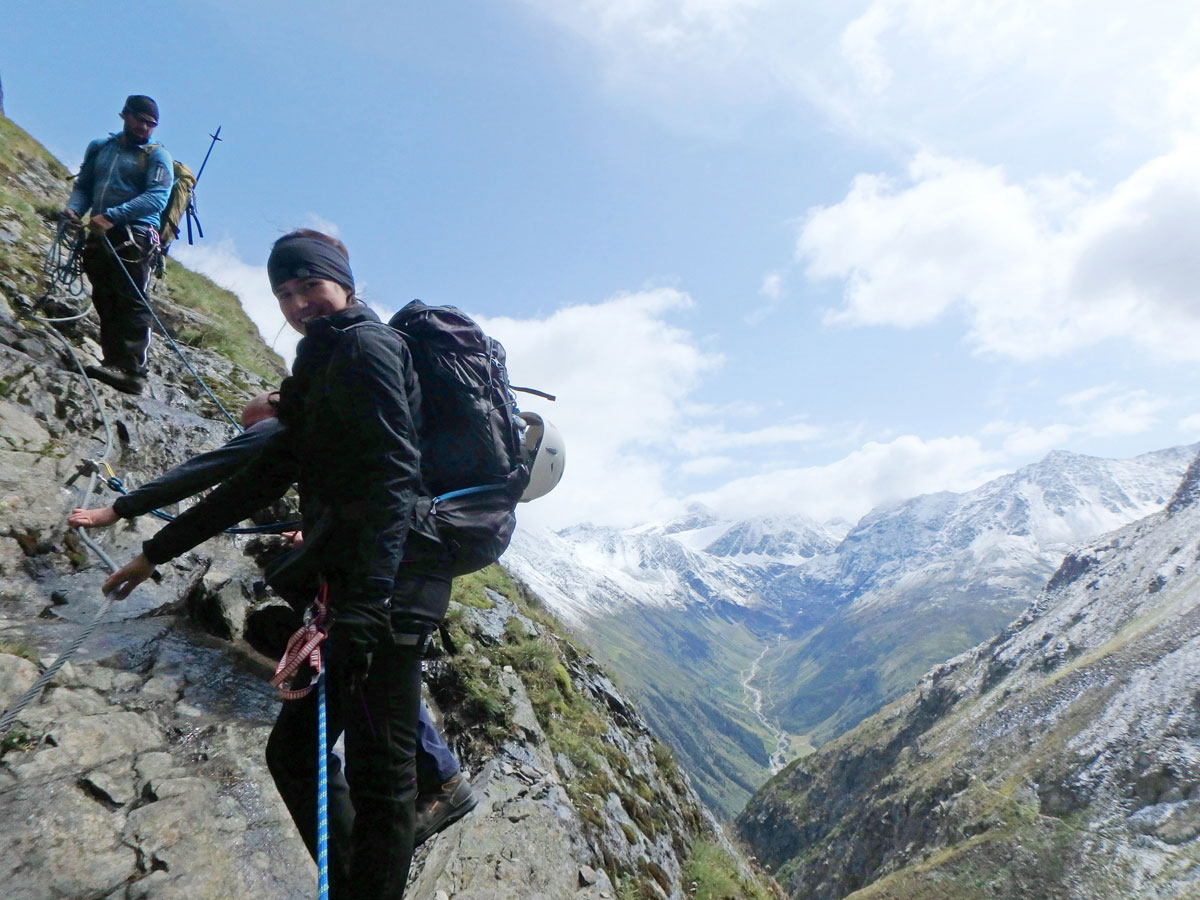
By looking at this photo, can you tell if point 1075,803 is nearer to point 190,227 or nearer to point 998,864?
point 998,864

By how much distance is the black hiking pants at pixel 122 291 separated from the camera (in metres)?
8.68

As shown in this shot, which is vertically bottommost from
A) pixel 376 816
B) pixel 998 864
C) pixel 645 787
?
pixel 998 864

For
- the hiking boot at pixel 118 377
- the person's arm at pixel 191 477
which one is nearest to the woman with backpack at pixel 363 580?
the person's arm at pixel 191 477

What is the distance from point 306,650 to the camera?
10.5ft

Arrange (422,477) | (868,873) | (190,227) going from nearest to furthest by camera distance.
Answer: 1. (422,477)
2. (190,227)
3. (868,873)

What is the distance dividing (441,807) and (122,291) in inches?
348

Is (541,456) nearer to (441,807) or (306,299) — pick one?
(306,299)

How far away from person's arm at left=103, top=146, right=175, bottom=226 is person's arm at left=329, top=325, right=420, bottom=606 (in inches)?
311

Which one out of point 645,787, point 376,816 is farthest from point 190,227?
point 645,787

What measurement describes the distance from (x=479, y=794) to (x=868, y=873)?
105 metres

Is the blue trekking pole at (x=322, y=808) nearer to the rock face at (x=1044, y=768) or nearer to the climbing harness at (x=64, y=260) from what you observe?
the climbing harness at (x=64, y=260)

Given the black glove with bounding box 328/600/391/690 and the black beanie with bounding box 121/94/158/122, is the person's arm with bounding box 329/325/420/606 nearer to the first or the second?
the black glove with bounding box 328/600/391/690

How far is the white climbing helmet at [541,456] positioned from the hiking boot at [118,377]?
26.2 feet

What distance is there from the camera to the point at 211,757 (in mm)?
4996
